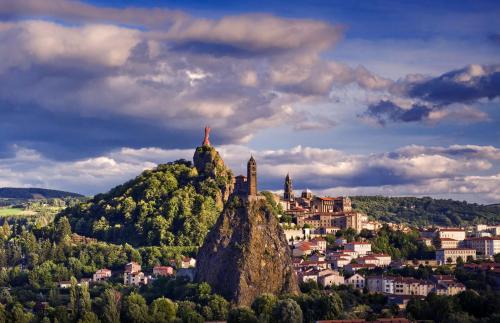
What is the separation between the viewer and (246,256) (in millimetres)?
104875

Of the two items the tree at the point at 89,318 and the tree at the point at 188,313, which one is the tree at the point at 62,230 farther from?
the tree at the point at 89,318

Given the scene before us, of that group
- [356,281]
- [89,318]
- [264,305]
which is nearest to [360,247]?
[356,281]

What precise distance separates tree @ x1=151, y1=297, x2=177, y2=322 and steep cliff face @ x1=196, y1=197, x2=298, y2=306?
1018cm

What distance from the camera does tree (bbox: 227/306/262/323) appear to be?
8469 cm

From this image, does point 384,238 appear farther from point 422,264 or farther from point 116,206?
point 116,206

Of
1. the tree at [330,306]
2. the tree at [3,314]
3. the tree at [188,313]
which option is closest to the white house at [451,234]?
the tree at [330,306]

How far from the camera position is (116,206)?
461 feet

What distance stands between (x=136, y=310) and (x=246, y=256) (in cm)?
1886

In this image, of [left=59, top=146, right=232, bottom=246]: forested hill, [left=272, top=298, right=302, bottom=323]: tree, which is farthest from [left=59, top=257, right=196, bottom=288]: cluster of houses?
[left=272, top=298, right=302, bottom=323]: tree

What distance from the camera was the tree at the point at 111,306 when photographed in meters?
88.5

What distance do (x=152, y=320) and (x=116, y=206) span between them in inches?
2161

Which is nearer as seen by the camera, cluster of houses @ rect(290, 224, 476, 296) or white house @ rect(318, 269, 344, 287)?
cluster of houses @ rect(290, 224, 476, 296)

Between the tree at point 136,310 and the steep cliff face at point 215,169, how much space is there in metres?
47.2

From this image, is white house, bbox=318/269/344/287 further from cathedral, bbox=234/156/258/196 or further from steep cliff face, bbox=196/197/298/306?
cathedral, bbox=234/156/258/196
